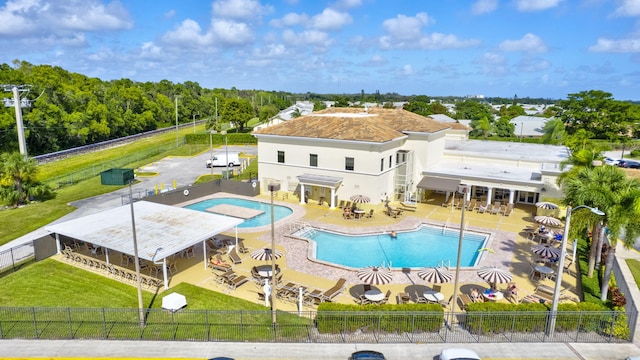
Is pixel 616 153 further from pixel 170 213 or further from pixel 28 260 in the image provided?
pixel 28 260

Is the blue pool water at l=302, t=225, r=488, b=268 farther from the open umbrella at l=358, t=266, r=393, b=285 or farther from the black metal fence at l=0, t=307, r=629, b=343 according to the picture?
the black metal fence at l=0, t=307, r=629, b=343

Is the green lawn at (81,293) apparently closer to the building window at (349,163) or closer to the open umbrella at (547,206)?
the building window at (349,163)

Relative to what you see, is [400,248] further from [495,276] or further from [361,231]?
[495,276]

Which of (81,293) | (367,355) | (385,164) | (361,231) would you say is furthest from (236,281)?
(385,164)

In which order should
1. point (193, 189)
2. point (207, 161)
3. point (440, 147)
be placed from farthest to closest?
1. point (207, 161)
2. point (440, 147)
3. point (193, 189)

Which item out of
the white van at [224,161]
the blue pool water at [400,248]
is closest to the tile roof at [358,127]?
the blue pool water at [400,248]

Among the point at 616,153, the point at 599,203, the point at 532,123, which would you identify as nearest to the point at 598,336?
the point at 599,203
